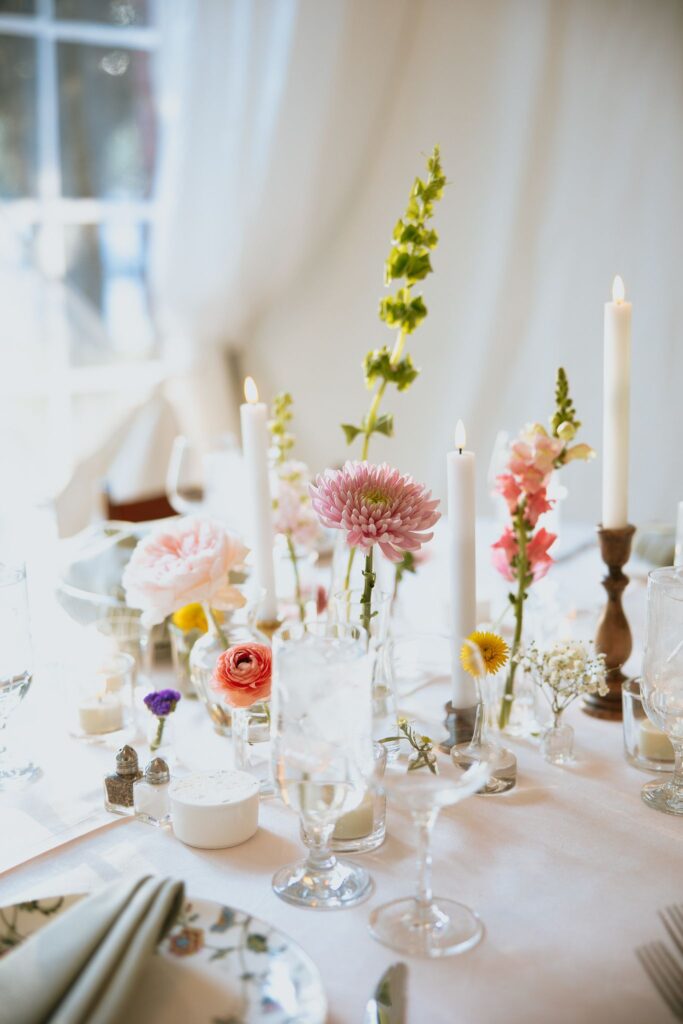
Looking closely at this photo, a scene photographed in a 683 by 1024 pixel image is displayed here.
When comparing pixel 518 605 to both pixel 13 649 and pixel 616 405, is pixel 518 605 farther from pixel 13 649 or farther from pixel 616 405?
pixel 13 649

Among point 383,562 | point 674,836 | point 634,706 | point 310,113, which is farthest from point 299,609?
point 310,113

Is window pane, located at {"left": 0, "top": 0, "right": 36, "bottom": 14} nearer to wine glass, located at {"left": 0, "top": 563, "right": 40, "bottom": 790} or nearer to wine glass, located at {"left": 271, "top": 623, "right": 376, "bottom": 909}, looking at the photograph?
wine glass, located at {"left": 0, "top": 563, "right": 40, "bottom": 790}

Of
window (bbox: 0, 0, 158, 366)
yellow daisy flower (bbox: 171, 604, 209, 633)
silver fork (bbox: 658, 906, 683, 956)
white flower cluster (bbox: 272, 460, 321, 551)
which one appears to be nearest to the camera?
silver fork (bbox: 658, 906, 683, 956)

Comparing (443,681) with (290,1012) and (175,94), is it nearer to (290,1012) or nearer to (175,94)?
(290,1012)

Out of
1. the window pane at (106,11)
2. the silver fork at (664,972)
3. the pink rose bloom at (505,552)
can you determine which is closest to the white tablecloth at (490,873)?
the silver fork at (664,972)

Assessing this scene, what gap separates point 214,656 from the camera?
4.10 feet

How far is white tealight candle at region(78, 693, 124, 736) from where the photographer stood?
129 centimetres

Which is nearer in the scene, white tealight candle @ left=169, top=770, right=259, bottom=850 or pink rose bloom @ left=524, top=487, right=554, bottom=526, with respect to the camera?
white tealight candle @ left=169, top=770, right=259, bottom=850

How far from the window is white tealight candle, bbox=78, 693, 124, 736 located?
2369mm

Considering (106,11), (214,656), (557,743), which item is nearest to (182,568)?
(214,656)

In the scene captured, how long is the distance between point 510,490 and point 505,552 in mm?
95

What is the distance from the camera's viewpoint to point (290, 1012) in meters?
0.75

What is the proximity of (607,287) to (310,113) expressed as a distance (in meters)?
1.16

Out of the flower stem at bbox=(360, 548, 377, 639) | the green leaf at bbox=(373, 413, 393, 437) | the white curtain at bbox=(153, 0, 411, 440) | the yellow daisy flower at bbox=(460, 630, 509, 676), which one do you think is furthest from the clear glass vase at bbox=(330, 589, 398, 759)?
the white curtain at bbox=(153, 0, 411, 440)
